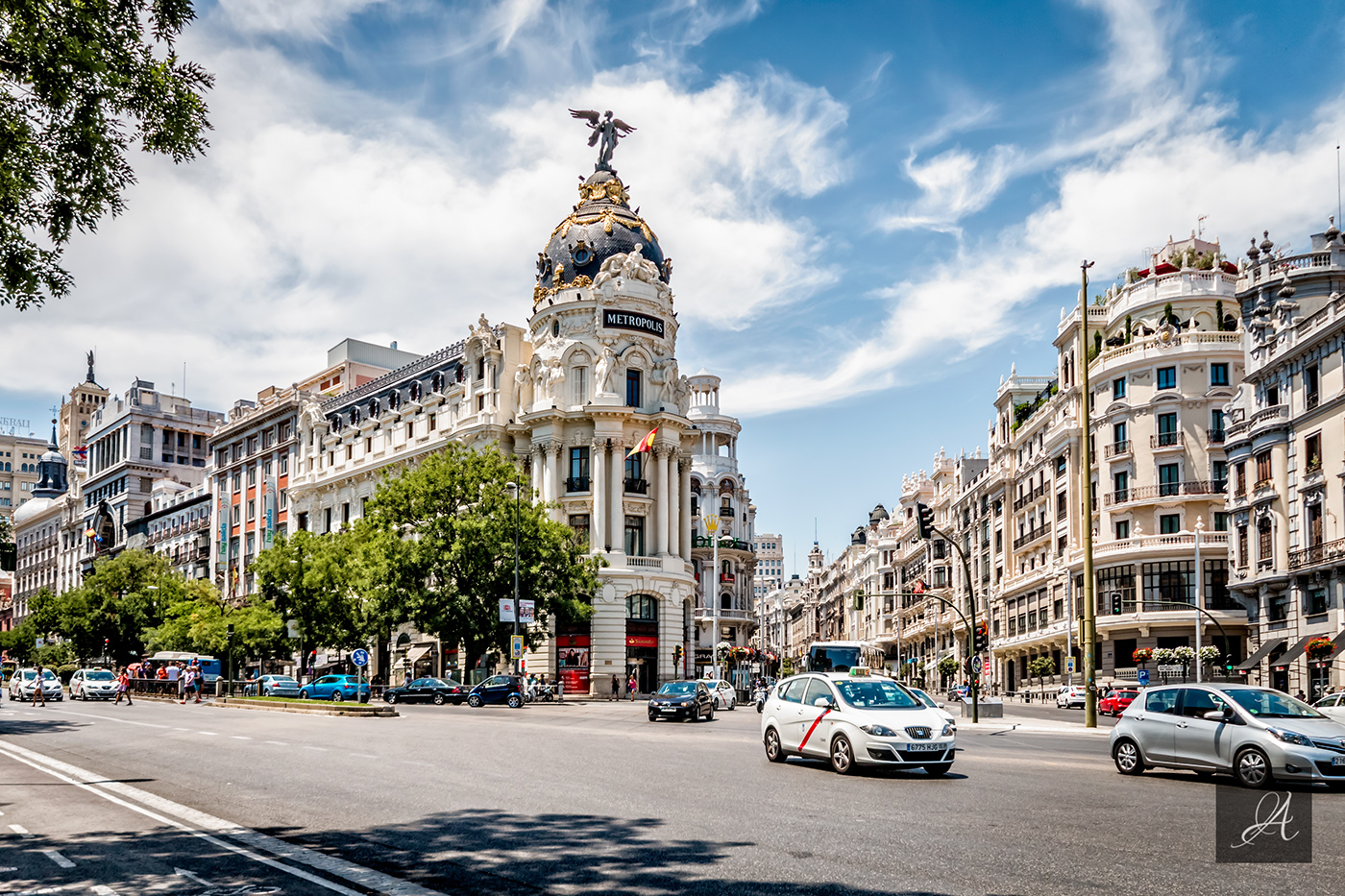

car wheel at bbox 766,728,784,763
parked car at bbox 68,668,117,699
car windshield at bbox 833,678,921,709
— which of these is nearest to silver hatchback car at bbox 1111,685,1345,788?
car windshield at bbox 833,678,921,709

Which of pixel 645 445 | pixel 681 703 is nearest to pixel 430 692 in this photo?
pixel 681 703

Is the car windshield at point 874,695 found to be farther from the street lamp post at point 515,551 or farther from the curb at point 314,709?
the street lamp post at point 515,551

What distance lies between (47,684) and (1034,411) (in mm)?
61206

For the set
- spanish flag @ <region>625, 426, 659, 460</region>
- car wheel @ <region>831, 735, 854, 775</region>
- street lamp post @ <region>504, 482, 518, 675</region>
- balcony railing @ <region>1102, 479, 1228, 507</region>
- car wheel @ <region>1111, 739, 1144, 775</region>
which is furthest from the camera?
spanish flag @ <region>625, 426, 659, 460</region>

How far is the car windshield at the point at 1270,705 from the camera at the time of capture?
651 inches

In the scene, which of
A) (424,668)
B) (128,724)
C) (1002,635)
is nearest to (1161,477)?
(1002,635)

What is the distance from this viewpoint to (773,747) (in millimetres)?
20188

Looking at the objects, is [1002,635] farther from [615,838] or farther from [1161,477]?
[615,838]

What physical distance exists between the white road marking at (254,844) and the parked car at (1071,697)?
53809 millimetres

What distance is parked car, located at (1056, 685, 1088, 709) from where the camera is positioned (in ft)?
203

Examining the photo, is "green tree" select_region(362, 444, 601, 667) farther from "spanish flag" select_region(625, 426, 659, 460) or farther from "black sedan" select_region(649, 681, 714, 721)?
"black sedan" select_region(649, 681, 714, 721)

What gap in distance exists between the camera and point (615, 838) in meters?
11.3

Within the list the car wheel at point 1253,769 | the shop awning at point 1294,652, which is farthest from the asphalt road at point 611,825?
the shop awning at point 1294,652

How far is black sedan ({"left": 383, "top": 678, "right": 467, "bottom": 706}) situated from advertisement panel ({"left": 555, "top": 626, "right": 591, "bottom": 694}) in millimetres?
11008
